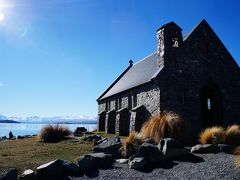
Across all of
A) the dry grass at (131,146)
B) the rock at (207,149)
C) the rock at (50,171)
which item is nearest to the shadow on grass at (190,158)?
the rock at (207,149)

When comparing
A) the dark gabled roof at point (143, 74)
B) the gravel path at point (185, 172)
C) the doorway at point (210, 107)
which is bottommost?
the gravel path at point (185, 172)

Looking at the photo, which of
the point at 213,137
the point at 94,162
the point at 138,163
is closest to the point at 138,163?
the point at 138,163

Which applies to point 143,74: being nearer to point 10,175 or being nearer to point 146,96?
point 146,96

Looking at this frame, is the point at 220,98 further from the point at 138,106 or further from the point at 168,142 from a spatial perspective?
the point at 168,142

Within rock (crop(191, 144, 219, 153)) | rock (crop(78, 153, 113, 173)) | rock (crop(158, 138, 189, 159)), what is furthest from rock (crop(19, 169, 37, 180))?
rock (crop(191, 144, 219, 153))

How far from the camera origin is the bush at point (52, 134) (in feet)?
66.9

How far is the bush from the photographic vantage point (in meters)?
20.4

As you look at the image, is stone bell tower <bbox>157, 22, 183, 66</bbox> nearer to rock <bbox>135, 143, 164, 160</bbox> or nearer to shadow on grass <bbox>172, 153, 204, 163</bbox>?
shadow on grass <bbox>172, 153, 204, 163</bbox>

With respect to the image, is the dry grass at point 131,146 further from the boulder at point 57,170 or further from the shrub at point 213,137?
the shrub at point 213,137

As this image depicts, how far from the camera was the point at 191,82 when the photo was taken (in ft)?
69.5

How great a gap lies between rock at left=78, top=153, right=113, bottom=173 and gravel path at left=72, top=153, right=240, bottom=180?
44cm

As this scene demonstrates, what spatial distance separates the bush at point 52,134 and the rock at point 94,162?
972 cm

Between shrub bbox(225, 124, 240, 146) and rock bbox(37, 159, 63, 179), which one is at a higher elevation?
shrub bbox(225, 124, 240, 146)

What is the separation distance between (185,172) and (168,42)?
42.9 feet
